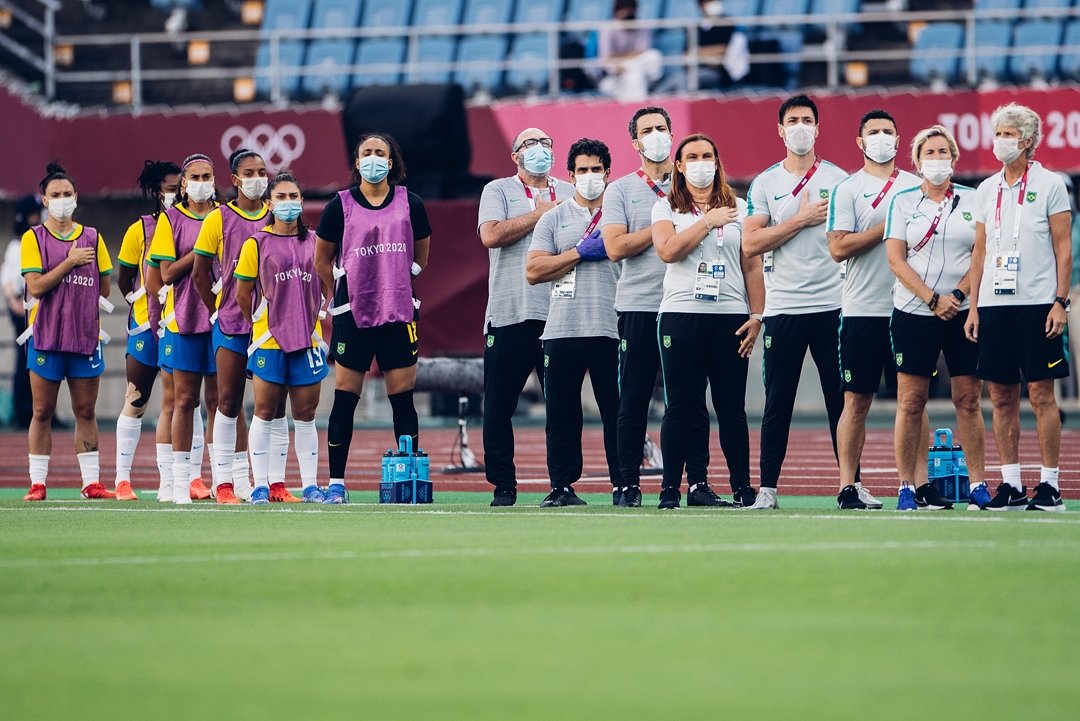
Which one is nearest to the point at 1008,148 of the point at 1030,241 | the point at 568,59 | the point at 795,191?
the point at 1030,241

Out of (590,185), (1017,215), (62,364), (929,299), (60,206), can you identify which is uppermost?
(60,206)

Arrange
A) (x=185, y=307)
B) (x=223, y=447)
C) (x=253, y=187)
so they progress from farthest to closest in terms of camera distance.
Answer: (x=185, y=307) < (x=223, y=447) < (x=253, y=187)

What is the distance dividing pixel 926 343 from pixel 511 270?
2.32m

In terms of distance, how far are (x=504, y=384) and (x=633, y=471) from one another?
922 mm

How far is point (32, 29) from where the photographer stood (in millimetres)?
26422

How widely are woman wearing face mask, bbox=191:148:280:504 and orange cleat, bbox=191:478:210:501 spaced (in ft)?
0.77

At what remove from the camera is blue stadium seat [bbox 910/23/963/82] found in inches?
906

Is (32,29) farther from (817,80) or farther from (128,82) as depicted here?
(817,80)

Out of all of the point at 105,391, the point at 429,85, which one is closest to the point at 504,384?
the point at 429,85

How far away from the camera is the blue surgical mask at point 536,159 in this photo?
1036 centimetres

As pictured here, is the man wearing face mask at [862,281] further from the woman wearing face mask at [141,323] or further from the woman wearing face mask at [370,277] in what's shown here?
the woman wearing face mask at [141,323]

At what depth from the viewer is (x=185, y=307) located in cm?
1135

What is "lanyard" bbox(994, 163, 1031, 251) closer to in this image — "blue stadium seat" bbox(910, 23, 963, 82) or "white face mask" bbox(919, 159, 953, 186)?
"white face mask" bbox(919, 159, 953, 186)

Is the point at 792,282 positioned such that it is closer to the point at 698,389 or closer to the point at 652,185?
the point at 698,389
